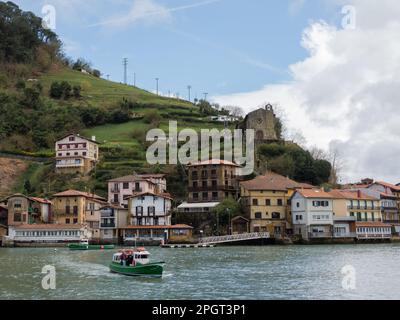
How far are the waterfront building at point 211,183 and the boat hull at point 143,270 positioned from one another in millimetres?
55079

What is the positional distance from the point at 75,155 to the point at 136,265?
7310 cm

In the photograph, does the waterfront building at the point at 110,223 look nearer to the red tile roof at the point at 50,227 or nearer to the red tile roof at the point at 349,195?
the red tile roof at the point at 50,227

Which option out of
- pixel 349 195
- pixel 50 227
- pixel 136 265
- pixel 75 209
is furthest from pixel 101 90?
pixel 136 265

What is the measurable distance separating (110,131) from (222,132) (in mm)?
27303

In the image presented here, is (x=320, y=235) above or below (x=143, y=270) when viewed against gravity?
above

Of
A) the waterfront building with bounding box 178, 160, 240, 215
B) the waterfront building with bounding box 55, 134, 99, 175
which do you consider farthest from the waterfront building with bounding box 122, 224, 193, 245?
the waterfront building with bounding box 55, 134, 99, 175

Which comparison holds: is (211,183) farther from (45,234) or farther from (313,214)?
(45,234)

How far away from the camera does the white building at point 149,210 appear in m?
95.9

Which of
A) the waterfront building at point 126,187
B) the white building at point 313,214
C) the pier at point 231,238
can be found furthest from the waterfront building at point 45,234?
the white building at point 313,214

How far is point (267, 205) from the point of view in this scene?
3762 inches
